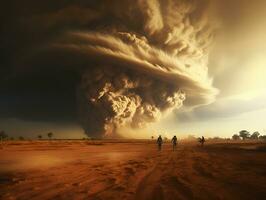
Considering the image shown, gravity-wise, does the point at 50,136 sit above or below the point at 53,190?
above

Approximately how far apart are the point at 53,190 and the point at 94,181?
6.43ft

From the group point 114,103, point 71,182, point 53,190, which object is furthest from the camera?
point 114,103

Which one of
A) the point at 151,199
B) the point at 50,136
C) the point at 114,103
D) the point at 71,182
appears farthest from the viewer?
the point at 50,136

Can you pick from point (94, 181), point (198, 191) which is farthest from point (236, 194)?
point (94, 181)

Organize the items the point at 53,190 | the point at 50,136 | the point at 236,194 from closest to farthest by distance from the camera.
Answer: the point at 236,194 < the point at 53,190 < the point at 50,136

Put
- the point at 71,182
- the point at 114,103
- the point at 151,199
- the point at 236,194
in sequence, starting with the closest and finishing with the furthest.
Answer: the point at 151,199 < the point at 236,194 < the point at 71,182 < the point at 114,103

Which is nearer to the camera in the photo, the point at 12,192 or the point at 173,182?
the point at 12,192

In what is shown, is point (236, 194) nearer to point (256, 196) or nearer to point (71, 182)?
point (256, 196)

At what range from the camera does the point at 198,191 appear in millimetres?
7945

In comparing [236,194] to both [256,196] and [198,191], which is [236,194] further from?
[198,191]

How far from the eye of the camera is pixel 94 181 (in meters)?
→ 9.84

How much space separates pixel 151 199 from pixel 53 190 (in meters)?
2.88

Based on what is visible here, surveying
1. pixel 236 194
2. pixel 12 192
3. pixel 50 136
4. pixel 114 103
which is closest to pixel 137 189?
pixel 236 194

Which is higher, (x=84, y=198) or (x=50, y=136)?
(x=50, y=136)
